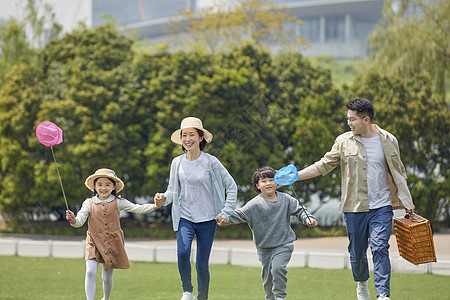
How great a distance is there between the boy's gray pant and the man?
707mm

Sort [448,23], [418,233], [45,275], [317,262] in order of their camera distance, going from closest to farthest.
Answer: [418,233] → [45,275] → [317,262] → [448,23]

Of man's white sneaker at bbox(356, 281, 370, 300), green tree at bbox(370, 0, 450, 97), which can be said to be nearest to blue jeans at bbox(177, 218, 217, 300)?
man's white sneaker at bbox(356, 281, 370, 300)

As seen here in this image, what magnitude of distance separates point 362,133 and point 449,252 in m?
8.15

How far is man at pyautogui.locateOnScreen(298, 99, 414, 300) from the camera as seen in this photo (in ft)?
20.1

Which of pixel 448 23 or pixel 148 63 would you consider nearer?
pixel 148 63

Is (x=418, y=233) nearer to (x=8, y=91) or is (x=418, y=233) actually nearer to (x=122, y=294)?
(x=122, y=294)

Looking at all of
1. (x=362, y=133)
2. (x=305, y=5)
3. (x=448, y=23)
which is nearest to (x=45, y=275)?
(x=362, y=133)

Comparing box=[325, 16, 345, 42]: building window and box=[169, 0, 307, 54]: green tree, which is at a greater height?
box=[325, 16, 345, 42]: building window

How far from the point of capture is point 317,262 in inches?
451

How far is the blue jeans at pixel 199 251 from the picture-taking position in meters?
6.31

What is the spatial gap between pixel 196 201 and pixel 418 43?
52.9 feet

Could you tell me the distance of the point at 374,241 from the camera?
608cm

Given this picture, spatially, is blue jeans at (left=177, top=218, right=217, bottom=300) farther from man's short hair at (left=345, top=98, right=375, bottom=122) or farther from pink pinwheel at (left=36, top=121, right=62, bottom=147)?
man's short hair at (left=345, top=98, right=375, bottom=122)

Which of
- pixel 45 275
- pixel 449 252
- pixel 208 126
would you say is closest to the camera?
pixel 45 275
